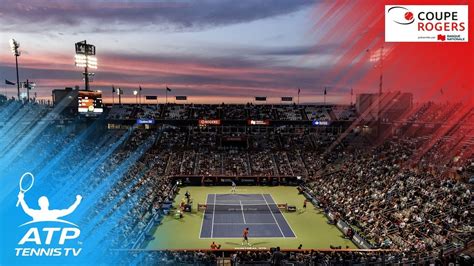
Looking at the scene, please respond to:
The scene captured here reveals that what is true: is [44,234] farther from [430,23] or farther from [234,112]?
[234,112]

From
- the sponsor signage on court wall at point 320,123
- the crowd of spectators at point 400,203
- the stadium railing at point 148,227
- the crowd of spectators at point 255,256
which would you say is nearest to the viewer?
the crowd of spectators at point 255,256

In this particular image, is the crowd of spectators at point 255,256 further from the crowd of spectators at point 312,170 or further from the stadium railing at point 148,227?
the stadium railing at point 148,227

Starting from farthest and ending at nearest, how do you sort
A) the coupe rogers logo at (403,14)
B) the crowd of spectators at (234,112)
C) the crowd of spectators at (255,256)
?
1. the crowd of spectators at (234,112)
2. the crowd of spectators at (255,256)
3. the coupe rogers logo at (403,14)

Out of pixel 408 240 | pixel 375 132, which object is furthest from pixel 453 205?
pixel 375 132

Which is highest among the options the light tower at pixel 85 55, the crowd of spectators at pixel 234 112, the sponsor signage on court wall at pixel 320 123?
the light tower at pixel 85 55

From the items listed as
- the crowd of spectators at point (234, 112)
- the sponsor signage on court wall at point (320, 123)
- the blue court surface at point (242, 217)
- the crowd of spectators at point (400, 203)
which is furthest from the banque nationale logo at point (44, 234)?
the crowd of spectators at point (234, 112)

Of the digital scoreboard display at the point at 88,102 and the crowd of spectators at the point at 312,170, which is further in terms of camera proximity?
the digital scoreboard display at the point at 88,102

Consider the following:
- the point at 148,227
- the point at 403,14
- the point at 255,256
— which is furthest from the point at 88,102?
the point at 403,14
